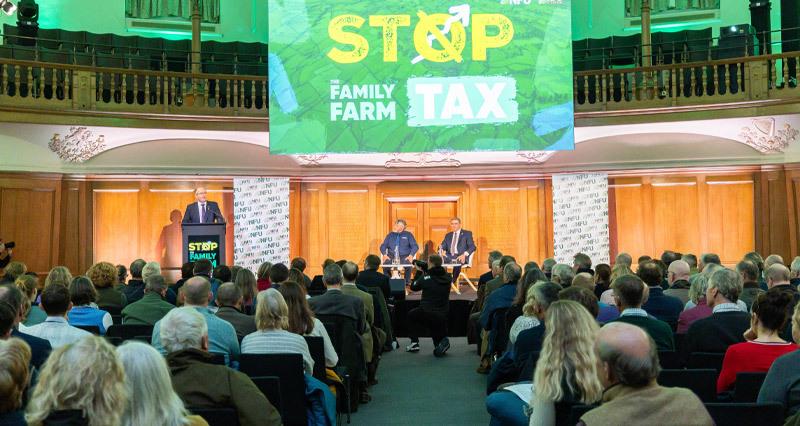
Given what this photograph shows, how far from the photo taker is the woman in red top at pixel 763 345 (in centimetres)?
414

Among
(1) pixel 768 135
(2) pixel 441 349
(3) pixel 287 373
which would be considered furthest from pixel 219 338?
(1) pixel 768 135

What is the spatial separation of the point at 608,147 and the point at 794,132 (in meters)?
2.79

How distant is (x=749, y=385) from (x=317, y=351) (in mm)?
2433

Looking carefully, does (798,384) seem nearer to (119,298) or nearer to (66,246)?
(119,298)

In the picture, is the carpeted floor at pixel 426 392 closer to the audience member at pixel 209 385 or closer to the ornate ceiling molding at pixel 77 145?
the audience member at pixel 209 385

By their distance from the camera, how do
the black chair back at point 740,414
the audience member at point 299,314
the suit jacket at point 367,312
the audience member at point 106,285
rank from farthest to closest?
the suit jacket at point 367,312
the audience member at point 106,285
the audience member at point 299,314
the black chair back at point 740,414

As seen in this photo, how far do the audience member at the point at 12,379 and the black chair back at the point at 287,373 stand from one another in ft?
6.06

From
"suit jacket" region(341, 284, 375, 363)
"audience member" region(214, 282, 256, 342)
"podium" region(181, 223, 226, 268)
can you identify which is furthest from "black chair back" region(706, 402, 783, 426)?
"podium" region(181, 223, 226, 268)

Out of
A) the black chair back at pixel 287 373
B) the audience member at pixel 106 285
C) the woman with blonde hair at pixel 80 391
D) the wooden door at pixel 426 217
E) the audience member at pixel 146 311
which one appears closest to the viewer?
the woman with blonde hair at pixel 80 391

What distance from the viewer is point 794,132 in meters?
13.5

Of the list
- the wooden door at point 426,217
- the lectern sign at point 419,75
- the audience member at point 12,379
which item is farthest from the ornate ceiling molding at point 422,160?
the audience member at point 12,379

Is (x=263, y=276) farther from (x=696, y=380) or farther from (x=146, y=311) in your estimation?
(x=696, y=380)

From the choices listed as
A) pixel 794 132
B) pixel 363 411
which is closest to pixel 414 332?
pixel 363 411

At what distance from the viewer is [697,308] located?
580 cm
